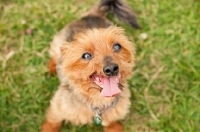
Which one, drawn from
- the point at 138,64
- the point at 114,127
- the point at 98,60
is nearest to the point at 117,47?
the point at 98,60

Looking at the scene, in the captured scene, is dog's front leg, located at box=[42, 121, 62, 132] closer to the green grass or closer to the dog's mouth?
the green grass

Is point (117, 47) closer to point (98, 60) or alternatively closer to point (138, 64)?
point (98, 60)

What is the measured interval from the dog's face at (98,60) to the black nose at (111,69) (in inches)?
1.1

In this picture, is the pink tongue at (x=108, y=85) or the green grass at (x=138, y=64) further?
the green grass at (x=138, y=64)

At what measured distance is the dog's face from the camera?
2.62 m

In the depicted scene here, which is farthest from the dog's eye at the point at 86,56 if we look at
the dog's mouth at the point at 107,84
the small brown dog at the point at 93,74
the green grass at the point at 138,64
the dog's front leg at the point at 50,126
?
the green grass at the point at 138,64

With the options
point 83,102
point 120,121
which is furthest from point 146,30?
point 83,102

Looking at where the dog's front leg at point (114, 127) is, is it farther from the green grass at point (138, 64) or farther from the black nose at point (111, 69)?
the black nose at point (111, 69)

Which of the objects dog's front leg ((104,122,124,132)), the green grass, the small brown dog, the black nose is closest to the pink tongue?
the small brown dog

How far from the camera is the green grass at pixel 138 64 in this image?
12.9ft

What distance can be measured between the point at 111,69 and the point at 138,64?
1802 mm

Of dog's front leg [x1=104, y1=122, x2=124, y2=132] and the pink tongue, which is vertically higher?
the pink tongue

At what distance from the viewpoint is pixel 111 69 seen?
2.50 metres

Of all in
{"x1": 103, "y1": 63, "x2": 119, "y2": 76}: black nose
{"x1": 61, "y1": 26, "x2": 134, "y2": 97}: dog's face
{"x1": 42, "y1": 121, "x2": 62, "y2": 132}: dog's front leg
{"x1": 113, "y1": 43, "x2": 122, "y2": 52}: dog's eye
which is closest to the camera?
{"x1": 103, "y1": 63, "x2": 119, "y2": 76}: black nose
